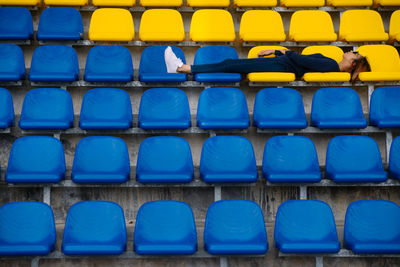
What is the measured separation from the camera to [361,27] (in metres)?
2.77

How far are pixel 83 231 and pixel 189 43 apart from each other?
1.43 meters

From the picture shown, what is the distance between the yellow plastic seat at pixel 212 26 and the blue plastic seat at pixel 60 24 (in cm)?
74

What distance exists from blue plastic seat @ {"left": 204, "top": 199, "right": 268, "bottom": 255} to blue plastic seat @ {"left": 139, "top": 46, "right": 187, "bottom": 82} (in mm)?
846

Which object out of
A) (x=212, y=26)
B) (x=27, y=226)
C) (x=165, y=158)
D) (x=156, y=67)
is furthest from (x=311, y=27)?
(x=27, y=226)

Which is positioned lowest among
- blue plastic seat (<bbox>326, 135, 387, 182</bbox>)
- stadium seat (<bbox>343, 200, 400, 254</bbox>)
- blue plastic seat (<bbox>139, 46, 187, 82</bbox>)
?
stadium seat (<bbox>343, 200, 400, 254</bbox>)

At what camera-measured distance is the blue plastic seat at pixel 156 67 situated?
7.79 ft

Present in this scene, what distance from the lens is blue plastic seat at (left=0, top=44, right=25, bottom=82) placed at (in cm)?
235

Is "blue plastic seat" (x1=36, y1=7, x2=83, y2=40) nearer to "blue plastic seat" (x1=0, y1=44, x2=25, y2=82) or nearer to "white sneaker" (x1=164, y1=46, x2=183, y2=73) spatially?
"blue plastic seat" (x1=0, y1=44, x2=25, y2=82)

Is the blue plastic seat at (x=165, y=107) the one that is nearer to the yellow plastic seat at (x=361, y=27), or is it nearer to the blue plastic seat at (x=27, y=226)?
the blue plastic seat at (x=27, y=226)

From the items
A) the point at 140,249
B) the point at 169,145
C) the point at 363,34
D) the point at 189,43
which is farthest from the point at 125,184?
the point at 363,34

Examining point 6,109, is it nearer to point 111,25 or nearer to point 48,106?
point 48,106

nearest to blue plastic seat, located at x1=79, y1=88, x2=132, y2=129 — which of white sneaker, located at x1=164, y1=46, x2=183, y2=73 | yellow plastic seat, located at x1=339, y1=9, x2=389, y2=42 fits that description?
white sneaker, located at x1=164, y1=46, x2=183, y2=73

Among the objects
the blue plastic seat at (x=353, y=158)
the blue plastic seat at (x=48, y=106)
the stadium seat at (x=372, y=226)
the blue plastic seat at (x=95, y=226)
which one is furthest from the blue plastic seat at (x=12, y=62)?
the stadium seat at (x=372, y=226)

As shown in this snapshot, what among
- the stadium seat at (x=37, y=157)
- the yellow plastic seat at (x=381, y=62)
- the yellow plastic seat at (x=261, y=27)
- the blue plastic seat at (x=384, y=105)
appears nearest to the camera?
the stadium seat at (x=37, y=157)
